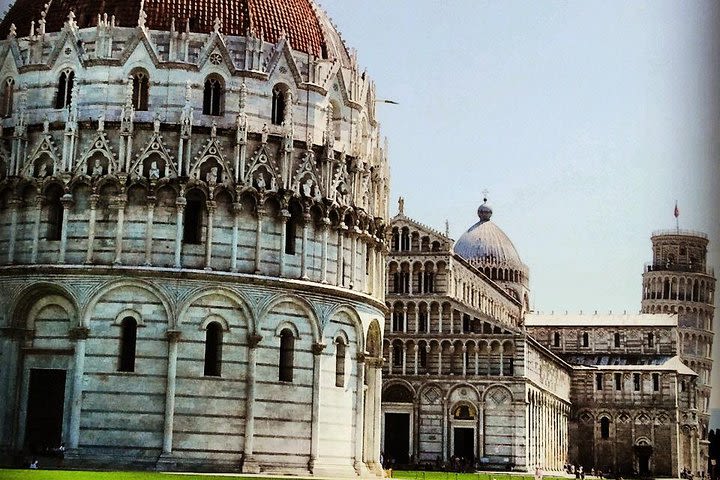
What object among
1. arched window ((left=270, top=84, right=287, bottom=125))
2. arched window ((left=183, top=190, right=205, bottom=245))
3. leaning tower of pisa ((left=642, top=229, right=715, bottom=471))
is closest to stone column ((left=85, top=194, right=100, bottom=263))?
arched window ((left=183, top=190, right=205, bottom=245))

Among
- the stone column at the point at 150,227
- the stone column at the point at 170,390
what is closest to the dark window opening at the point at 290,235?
the stone column at the point at 150,227

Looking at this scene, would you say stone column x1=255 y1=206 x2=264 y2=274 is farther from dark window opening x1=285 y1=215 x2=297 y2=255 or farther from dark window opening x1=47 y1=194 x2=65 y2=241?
dark window opening x1=47 y1=194 x2=65 y2=241

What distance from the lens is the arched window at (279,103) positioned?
48688mm

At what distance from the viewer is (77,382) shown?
145ft

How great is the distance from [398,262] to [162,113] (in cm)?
4047

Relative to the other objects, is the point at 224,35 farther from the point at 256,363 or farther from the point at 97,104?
the point at 256,363

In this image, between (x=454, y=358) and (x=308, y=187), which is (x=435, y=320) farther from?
(x=308, y=187)

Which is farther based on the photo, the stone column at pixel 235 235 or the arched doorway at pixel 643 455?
the arched doorway at pixel 643 455

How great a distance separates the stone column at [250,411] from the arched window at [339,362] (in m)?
4.30

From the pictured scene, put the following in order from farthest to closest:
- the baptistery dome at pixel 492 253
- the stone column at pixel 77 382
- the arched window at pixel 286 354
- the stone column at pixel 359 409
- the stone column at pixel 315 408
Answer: the baptistery dome at pixel 492 253
the stone column at pixel 359 409
the arched window at pixel 286 354
the stone column at pixel 315 408
the stone column at pixel 77 382

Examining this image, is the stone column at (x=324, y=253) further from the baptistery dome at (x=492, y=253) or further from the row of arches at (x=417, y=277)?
the baptistery dome at (x=492, y=253)

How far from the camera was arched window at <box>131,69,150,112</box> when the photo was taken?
4691 cm

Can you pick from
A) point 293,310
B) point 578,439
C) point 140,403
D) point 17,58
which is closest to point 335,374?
point 293,310

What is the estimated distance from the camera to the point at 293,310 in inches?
1849
